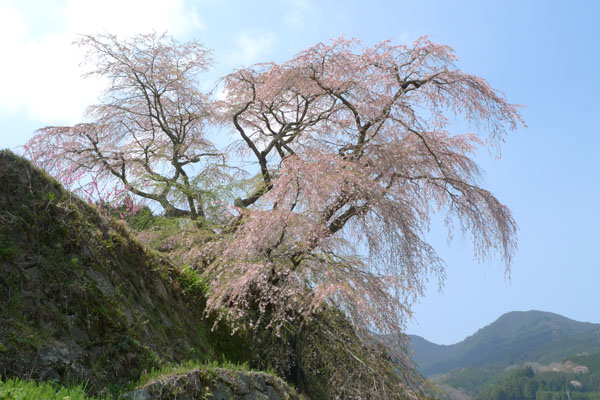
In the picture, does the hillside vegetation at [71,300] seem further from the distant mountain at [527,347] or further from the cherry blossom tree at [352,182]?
the distant mountain at [527,347]

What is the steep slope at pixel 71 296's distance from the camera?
3.74 metres

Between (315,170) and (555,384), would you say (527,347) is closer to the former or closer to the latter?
(555,384)

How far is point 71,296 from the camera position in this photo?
427cm

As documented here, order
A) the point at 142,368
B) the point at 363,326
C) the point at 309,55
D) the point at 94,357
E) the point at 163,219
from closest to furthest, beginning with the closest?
1. the point at 94,357
2. the point at 142,368
3. the point at 363,326
4. the point at 309,55
5. the point at 163,219

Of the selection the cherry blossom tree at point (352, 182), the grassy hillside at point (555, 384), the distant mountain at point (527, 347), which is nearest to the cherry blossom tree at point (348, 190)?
the cherry blossom tree at point (352, 182)

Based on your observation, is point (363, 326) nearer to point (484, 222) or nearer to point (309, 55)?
point (484, 222)

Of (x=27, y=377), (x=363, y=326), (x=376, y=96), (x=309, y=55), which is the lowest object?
(x=27, y=377)

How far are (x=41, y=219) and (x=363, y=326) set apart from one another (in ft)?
14.9

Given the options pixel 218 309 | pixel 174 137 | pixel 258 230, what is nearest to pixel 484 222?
pixel 258 230

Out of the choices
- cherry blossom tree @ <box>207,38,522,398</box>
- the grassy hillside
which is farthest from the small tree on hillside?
the grassy hillside

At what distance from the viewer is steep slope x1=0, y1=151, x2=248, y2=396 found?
3744mm

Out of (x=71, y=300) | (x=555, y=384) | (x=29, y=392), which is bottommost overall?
(x=555, y=384)

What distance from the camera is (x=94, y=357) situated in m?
4.02

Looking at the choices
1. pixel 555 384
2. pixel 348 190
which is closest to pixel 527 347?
pixel 555 384
